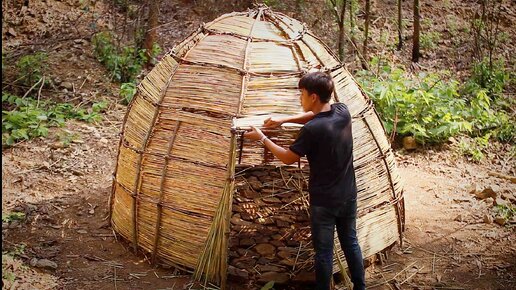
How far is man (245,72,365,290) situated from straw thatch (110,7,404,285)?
1.55ft

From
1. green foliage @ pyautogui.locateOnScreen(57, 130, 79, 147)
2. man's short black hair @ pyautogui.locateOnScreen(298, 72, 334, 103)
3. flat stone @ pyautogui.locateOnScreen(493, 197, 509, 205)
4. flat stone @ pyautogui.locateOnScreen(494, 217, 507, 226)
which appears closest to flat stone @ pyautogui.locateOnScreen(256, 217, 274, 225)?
man's short black hair @ pyautogui.locateOnScreen(298, 72, 334, 103)

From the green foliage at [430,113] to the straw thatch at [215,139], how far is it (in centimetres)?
238

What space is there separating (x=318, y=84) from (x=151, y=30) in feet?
19.9

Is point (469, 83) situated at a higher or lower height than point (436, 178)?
higher

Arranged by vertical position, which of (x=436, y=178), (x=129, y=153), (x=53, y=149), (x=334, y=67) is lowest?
(x=436, y=178)

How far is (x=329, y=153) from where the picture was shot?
394cm

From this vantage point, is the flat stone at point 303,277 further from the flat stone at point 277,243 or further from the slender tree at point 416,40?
the slender tree at point 416,40

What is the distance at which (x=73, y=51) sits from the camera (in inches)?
373

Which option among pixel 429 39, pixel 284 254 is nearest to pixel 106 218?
pixel 284 254

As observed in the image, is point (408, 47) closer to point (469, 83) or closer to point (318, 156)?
point (469, 83)

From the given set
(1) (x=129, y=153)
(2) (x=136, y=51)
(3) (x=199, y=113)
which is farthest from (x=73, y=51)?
(3) (x=199, y=113)

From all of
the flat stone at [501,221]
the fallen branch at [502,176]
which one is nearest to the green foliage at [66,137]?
the flat stone at [501,221]

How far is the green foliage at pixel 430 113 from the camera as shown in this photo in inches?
303

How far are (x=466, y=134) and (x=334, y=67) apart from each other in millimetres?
3618
